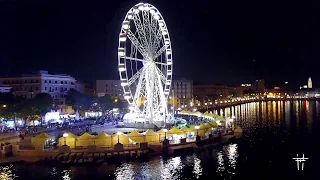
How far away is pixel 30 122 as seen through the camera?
49844 mm

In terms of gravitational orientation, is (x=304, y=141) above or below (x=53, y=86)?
below

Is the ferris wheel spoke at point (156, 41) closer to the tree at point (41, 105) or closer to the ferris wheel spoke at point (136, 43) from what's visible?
the ferris wheel spoke at point (136, 43)

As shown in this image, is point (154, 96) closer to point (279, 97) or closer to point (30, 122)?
point (30, 122)

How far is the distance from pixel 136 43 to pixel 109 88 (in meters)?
56.3

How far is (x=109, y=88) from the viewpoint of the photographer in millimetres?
98188

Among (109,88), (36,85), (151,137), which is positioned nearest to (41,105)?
(36,85)

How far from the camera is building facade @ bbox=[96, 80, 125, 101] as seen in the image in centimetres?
9705

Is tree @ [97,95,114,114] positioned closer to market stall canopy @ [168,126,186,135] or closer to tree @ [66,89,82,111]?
tree @ [66,89,82,111]

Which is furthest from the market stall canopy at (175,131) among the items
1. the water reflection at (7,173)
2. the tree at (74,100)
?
the tree at (74,100)

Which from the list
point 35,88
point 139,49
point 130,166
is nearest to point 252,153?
point 130,166

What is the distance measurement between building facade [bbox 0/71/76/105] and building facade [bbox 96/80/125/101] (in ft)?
81.5

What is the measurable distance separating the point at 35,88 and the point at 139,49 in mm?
31979

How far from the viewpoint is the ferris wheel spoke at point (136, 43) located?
141 feet

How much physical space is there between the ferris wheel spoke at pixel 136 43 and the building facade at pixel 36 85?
30467mm
